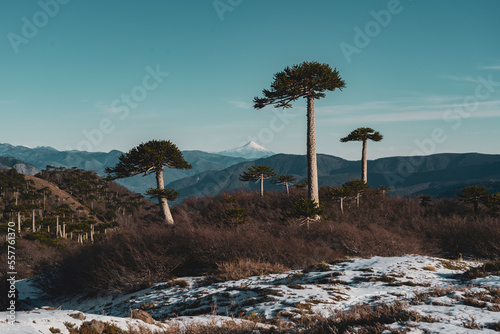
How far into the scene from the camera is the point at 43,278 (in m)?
14.8

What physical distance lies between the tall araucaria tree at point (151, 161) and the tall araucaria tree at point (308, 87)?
601 cm

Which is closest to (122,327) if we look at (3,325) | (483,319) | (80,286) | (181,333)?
(181,333)

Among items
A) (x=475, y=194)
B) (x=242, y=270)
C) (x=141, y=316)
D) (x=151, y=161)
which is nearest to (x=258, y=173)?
(x=151, y=161)

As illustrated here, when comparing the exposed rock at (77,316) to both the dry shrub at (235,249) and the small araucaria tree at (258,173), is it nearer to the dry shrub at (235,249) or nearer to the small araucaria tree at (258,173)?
the dry shrub at (235,249)

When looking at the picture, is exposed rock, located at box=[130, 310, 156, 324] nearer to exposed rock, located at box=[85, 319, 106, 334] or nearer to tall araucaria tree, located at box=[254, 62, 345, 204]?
exposed rock, located at box=[85, 319, 106, 334]

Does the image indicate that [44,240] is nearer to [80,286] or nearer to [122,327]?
[80,286]

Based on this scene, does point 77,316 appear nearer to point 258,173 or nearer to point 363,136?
point 258,173

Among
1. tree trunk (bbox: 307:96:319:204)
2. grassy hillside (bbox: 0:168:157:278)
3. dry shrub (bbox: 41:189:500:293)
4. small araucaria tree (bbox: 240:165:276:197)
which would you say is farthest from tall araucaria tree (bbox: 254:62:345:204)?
grassy hillside (bbox: 0:168:157:278)

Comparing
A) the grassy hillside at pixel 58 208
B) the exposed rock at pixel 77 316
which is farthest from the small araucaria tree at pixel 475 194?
the grassy hillside at pixel 58 208

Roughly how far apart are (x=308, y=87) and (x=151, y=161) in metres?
10.4

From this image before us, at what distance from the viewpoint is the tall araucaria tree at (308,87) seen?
18.7 meters

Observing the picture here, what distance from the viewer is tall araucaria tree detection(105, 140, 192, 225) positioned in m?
18.7

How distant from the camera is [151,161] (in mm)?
19109

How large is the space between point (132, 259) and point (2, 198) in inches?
3339
